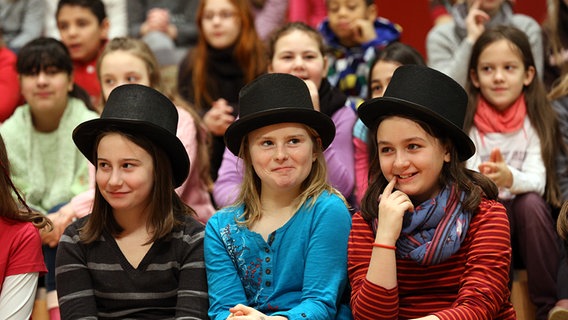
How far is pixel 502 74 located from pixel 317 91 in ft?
2.34

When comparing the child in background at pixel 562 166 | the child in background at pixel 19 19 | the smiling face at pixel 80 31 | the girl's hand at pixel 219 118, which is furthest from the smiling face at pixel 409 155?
the child in background at pixel 19 19

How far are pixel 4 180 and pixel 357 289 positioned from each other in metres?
1.14

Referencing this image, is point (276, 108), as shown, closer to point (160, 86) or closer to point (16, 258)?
point (16, 258)

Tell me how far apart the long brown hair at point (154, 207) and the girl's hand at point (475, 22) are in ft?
5.39

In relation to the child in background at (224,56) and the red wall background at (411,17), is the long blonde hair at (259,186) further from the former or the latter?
the red wall background at (411,17)

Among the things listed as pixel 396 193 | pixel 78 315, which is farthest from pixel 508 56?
pixel 78 315

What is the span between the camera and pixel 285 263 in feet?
7.99

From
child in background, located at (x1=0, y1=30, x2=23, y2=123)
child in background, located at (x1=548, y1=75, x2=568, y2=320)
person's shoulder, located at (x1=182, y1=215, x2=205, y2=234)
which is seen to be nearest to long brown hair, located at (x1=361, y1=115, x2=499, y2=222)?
child in background, located at (x1=548, y1=75, x2=568, y2=320)

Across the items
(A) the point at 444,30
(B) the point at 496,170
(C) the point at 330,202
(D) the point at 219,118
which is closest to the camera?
(C) the point at 330,202

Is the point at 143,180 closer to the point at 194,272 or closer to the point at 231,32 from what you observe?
the point at 194,272

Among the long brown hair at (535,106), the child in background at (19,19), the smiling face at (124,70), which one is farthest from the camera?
the child in background at (19,19)

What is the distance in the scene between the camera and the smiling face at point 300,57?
10.9 feet

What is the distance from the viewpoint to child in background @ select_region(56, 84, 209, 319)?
249 centimetres

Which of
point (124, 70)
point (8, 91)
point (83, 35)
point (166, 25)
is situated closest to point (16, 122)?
point (8, 91)
